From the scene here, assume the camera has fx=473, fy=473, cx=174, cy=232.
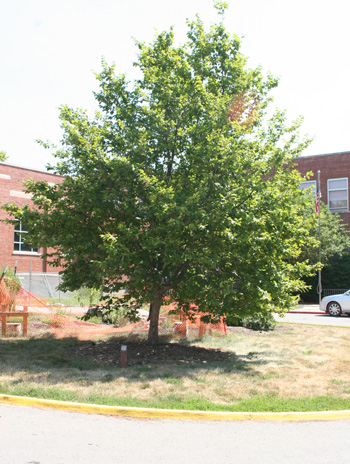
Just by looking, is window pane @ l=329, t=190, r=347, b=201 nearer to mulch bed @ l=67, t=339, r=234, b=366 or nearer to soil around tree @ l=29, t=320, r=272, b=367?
soil around tree @ l=29, t=320, r=272, b=367

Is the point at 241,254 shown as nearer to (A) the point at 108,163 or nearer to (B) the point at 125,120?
(A) the point at 108,163

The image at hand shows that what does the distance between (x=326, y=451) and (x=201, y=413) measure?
1.84m

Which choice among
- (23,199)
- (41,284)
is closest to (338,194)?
(41,284)

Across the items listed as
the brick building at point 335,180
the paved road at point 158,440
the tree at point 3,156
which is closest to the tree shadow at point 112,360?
the paved road at point 158,440

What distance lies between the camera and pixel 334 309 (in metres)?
25.0

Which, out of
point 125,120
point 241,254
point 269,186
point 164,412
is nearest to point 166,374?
point 164,412

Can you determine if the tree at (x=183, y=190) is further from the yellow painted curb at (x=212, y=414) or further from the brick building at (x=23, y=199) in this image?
the brick building at (x=23, y=199)

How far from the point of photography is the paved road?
506 centimetres

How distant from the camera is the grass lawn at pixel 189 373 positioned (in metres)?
7.32

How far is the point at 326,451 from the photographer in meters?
5.38

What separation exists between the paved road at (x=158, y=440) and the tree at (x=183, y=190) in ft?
11.9

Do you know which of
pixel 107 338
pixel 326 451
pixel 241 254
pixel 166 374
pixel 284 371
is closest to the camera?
pixel 326 451

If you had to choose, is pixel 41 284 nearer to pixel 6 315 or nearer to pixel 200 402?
pixel 6 315

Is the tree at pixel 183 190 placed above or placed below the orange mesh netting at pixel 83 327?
above
